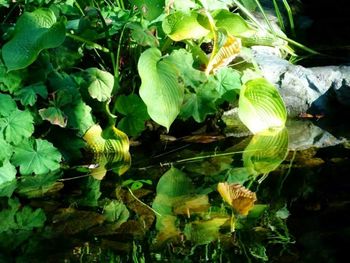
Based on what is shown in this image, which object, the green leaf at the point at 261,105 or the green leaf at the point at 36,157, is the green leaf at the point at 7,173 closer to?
the green leaf at the point at 36,157

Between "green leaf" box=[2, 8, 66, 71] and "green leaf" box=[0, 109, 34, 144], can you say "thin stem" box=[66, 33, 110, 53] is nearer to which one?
"green leaf" box=[2, 8, 66, 71]

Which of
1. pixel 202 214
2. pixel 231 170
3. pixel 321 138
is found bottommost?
pixel 321 138

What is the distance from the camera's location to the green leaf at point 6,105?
286 centimetres

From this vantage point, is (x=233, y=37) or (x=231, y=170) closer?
(x=231, y=170)

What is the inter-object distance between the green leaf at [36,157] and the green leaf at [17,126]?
0.05 m

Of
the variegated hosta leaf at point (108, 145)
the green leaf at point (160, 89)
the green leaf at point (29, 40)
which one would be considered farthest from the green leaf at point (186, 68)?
the green leaf at point (29, 40)

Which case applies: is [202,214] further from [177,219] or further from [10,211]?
[10,211]

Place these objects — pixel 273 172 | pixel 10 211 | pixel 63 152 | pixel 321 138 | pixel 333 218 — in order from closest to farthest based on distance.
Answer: pixel 333 218, pixel 10 211, pixel 273 172, pixel 63 152, pixel 321 138

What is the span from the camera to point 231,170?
283 centimetres

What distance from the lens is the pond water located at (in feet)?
6.78

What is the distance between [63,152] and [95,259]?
3.62ft

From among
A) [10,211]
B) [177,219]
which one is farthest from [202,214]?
[10,211]

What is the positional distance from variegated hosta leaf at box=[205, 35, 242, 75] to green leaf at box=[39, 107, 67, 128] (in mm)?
781

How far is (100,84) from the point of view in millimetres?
3084
